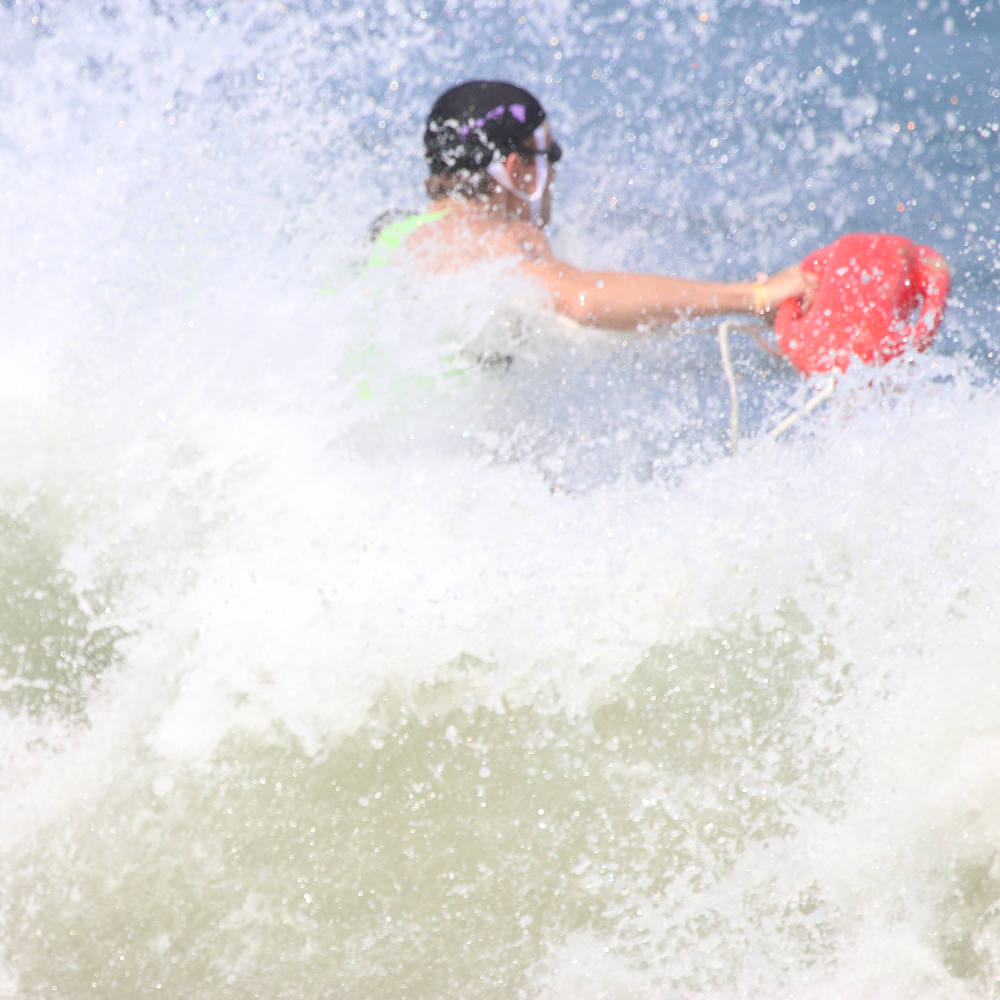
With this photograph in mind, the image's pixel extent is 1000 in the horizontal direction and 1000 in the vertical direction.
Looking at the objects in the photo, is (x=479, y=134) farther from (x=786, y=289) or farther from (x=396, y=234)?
(x=786, y=289)

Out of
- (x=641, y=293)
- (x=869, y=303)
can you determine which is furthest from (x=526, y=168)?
(x=869, y=303)

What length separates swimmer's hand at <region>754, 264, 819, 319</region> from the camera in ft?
6.44

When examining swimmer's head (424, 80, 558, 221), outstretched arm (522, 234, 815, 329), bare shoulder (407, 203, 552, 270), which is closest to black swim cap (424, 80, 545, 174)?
swimmer's head (424, 80, 558, 221)

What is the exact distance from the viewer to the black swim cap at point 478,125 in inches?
76.9

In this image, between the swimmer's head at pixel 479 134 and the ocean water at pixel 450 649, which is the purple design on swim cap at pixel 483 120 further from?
the ocean water at pixel 450 649

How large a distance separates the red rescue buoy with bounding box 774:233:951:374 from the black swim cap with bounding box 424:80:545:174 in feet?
2.35

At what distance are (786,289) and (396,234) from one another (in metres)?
0.88

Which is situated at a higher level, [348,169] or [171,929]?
[348,169]

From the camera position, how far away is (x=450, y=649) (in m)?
1.88

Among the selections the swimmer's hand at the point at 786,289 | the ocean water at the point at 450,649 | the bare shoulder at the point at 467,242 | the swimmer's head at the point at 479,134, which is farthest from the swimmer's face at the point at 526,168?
the swimmer's hand at the point at 786,289

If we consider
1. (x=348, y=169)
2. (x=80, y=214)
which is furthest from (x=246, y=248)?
(x=348, y=169)

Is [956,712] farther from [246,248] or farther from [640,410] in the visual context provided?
[246,248]

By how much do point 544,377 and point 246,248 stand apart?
97 cm

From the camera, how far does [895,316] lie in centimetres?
191
